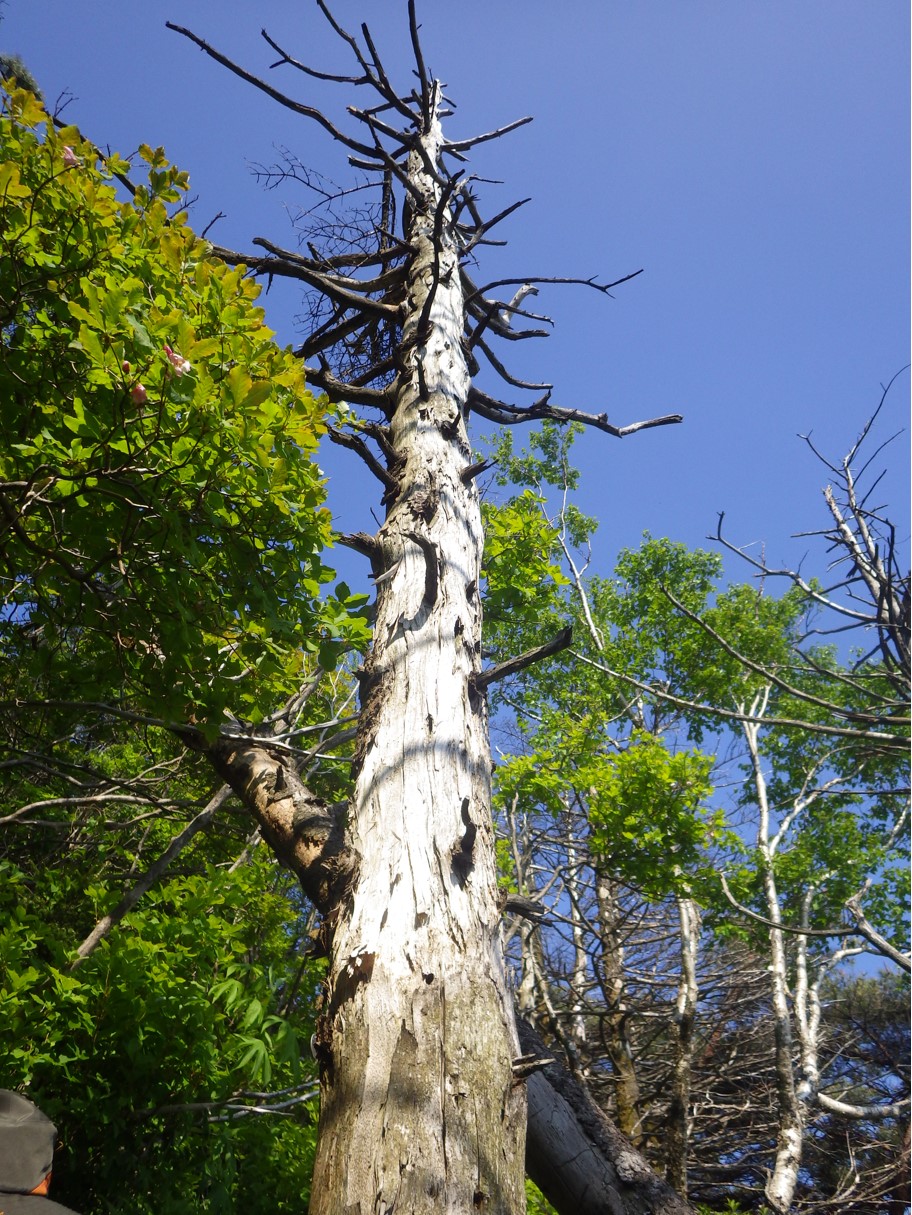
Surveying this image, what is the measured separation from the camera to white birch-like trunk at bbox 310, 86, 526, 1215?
1515 mm

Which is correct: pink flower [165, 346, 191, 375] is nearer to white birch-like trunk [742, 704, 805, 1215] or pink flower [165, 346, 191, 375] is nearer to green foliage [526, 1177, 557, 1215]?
green foliage [526, 1177, 557, 1215]

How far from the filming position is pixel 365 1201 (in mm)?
1437

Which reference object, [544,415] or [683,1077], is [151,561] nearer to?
[544,415]

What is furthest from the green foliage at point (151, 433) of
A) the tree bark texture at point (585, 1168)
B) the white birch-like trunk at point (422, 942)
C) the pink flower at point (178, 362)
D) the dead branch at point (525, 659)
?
the tree bark texture at point (585, 1168)

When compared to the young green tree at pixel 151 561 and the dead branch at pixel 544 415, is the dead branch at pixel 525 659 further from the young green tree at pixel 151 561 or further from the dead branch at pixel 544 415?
→ the dead branch at pixel 544 415

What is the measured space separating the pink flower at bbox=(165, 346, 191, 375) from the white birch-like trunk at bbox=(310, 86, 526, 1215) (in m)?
0.86

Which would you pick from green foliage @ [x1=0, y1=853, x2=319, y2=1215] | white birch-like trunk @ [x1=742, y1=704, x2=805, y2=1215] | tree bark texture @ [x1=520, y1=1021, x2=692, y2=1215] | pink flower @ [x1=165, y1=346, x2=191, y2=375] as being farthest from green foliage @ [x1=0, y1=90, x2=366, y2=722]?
white birch-like trunk @ [x1=742, y1=704, x2=805, y2=1215]

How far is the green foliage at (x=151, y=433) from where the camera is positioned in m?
2.23

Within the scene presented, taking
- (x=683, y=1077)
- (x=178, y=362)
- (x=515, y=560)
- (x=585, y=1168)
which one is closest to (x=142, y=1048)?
(x=585, y=1168)

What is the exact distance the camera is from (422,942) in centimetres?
184

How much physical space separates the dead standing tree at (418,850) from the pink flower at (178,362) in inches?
34.5

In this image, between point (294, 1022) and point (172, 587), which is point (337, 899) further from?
point (294, 1022)

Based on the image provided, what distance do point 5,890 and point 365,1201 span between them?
12.7ft

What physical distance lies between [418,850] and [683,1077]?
7.89m
